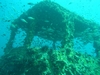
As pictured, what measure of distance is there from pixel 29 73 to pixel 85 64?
370 cm

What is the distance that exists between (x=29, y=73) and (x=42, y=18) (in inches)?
390

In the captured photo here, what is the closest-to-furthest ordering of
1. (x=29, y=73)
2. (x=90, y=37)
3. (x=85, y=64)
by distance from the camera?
1. (x=29, y=73)
2. (x=85, y=64)
3. (x=90, y=37)

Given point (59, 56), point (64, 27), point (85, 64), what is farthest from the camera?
point (64, 27)

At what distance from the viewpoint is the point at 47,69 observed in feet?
26.4

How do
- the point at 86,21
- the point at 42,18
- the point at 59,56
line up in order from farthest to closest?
the point at 86,21, the point at 42,18, the point at 59,56

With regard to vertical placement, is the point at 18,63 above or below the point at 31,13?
below

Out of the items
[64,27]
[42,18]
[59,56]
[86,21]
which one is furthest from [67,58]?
[86,21]

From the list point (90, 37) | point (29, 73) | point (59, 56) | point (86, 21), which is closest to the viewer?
point (29, 73)

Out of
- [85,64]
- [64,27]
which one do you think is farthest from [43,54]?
[64,27]

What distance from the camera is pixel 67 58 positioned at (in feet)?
31.2

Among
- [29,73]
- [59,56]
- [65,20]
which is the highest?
[65,20]

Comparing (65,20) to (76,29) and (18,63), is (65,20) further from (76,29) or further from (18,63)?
(18,63)

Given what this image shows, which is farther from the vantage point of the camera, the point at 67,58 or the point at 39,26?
the point at 39,26

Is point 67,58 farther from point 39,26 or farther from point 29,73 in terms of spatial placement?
point 39,26
